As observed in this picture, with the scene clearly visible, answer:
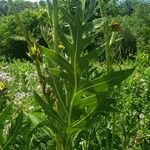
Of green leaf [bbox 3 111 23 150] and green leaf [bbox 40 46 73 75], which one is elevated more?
green leaf [bbox 40 46 73 75]

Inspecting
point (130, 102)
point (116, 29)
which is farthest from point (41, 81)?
point (130, 102)

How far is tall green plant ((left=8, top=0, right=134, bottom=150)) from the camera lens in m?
0.93

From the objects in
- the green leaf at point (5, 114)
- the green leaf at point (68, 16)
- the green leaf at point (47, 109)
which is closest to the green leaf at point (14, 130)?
the green leaf at point (5, 114)

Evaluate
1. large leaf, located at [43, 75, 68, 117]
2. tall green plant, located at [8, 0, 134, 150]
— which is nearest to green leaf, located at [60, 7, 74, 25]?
tall green plant, located at [8, 0, 134, 150]

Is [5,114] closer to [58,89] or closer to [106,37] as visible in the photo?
[58,89]

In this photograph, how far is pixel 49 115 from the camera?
939 mm

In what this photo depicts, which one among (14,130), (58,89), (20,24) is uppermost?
(20,24)

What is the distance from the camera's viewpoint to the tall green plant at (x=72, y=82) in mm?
926

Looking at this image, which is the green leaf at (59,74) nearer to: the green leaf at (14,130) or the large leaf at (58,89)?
the large leaf at (58,89)

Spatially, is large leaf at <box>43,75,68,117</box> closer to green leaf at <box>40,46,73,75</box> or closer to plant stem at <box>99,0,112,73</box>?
green leaf at <box>40,46,73,75</box>

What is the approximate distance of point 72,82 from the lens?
952 mm

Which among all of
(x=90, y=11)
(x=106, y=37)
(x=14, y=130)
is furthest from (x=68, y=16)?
(x=14, y=130)

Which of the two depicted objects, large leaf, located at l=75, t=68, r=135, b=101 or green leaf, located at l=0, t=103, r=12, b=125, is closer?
large leaf, located at l=75, t=68, r=135, b=101

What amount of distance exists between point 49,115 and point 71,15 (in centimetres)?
21
